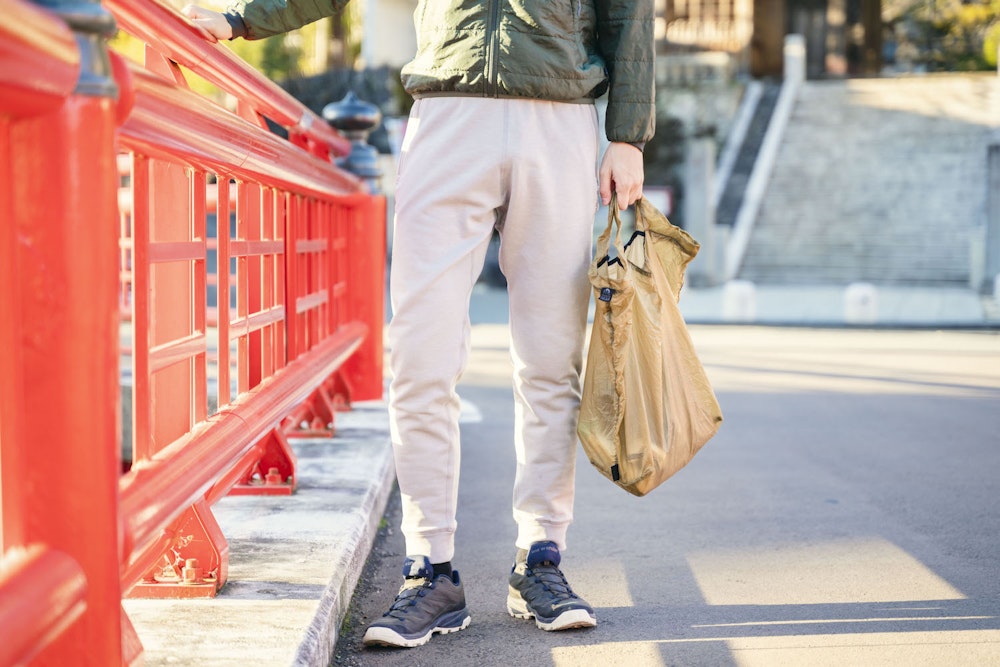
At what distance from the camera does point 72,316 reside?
141 cm

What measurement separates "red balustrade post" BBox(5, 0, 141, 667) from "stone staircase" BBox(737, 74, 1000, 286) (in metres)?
18.3

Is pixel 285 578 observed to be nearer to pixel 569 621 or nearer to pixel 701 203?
pixel 569 621

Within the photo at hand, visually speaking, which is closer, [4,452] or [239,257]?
[4,452]

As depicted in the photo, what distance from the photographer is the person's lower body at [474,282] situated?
2.65 metres

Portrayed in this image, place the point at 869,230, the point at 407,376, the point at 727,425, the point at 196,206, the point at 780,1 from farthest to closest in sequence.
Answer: the point at 780,1, the point at 869,230, the point at 727,425, the point at 407,376, the point at 196,206

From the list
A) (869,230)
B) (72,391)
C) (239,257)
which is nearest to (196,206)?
(239,257)

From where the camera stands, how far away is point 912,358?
8914 mm

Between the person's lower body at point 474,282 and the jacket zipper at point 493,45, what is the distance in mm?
60

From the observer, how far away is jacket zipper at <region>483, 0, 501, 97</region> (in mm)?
2611

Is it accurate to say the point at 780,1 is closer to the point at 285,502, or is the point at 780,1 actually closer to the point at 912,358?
the point at 912,358

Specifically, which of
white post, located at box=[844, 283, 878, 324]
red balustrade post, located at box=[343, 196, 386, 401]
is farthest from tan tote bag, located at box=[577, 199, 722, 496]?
white post, located at box=[844, 283, 878, 324]

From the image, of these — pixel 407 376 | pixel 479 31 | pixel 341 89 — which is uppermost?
pixel 341 89

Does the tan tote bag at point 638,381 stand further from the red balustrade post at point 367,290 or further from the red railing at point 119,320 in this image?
the red balustrade post at point 367,290

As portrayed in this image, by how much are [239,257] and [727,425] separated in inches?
137
